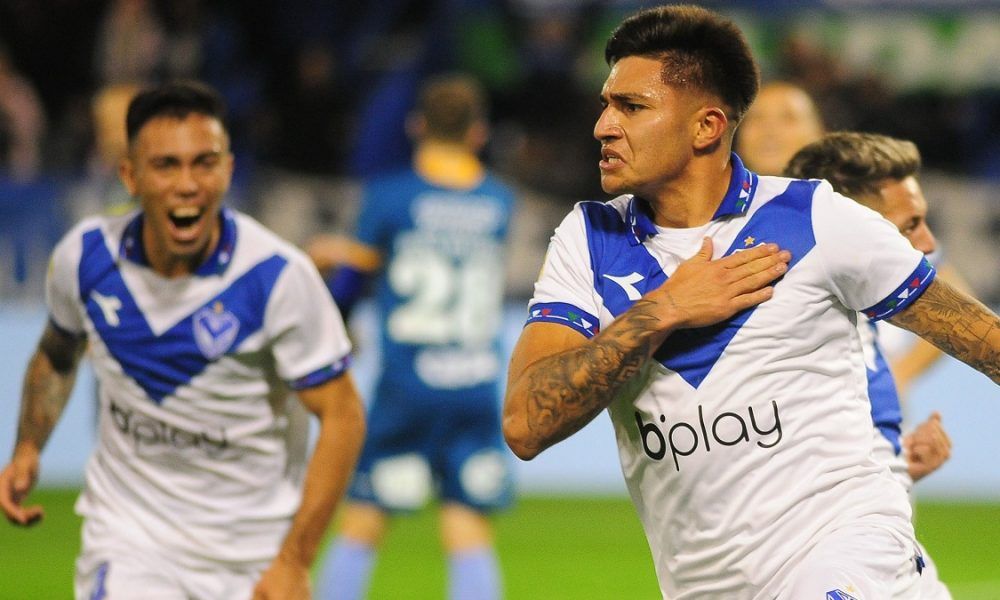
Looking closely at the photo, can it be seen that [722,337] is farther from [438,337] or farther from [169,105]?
[438,337]

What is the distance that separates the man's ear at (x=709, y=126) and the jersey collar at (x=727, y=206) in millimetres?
110

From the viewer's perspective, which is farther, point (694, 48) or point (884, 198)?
point (884, 198)

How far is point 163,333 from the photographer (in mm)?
4660

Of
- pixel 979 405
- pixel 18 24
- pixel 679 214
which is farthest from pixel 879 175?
pixel 18 24

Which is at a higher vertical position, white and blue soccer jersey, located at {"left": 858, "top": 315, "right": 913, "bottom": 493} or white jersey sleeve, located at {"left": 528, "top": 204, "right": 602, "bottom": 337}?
white jersey sleeve, located at {"left": 528, "top": 204, "right": 602, "bottom": 337}

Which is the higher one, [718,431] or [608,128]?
[608,128]

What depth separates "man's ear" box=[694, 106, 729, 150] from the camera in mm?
3746

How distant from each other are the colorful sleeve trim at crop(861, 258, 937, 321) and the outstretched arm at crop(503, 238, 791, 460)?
246mm

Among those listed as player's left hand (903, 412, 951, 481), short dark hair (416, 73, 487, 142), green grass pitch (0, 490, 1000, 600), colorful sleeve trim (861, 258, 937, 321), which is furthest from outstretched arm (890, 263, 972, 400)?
green grass pitch (0, 490, 1000, 600)

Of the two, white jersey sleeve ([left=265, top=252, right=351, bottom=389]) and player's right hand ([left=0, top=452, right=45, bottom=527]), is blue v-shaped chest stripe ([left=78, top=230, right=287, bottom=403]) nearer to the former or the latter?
white jersey sleeve ([left=265, top=252, right=351, bottom=389])

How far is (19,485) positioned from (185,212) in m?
0.98

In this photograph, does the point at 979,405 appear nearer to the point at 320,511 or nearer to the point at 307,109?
the point at 307,109

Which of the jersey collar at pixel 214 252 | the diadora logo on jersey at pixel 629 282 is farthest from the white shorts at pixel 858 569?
the jersey collar at pixel 214 252

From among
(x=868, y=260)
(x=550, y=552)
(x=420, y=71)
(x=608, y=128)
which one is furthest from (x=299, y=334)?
(x=420, y=71)
